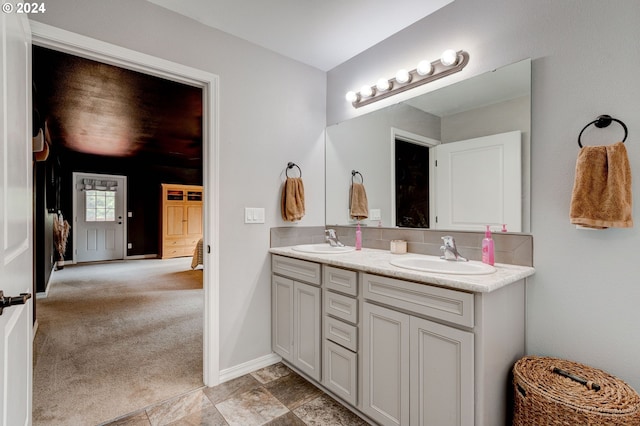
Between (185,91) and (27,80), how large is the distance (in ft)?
6.14

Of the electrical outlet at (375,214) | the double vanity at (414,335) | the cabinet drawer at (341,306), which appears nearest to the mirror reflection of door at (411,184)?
the electrical outlet at (375,214)

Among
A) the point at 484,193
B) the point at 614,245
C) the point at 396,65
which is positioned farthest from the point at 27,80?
the point at 614,245

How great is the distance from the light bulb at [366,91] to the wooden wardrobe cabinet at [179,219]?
22.8 feet

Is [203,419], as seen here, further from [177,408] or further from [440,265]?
[440,265]

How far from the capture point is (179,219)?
8.09 metres

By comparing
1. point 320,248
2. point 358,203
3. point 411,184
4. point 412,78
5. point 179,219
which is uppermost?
point 412,78

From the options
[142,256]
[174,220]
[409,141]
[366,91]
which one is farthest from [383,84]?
[142,256]

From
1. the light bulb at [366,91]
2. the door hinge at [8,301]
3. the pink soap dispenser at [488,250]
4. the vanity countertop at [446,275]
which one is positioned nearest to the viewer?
the door hinge at [8,301]

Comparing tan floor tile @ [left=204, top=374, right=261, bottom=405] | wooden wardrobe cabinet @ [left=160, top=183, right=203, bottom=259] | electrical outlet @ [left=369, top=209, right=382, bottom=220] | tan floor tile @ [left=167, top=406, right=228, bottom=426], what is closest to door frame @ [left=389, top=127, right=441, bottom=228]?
electrical outlet @ [left=369, top=209, right=382, bottom=220]

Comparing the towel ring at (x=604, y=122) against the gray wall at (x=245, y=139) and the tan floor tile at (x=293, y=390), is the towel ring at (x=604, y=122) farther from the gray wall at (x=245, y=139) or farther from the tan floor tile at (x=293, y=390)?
the tan floor tile at (x=293, y=390)

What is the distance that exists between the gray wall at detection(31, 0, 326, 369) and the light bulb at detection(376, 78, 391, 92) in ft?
2.19

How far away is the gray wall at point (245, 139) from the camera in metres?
1.98

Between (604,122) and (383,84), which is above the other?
(383,84)

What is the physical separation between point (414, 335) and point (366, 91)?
1.75 meters
